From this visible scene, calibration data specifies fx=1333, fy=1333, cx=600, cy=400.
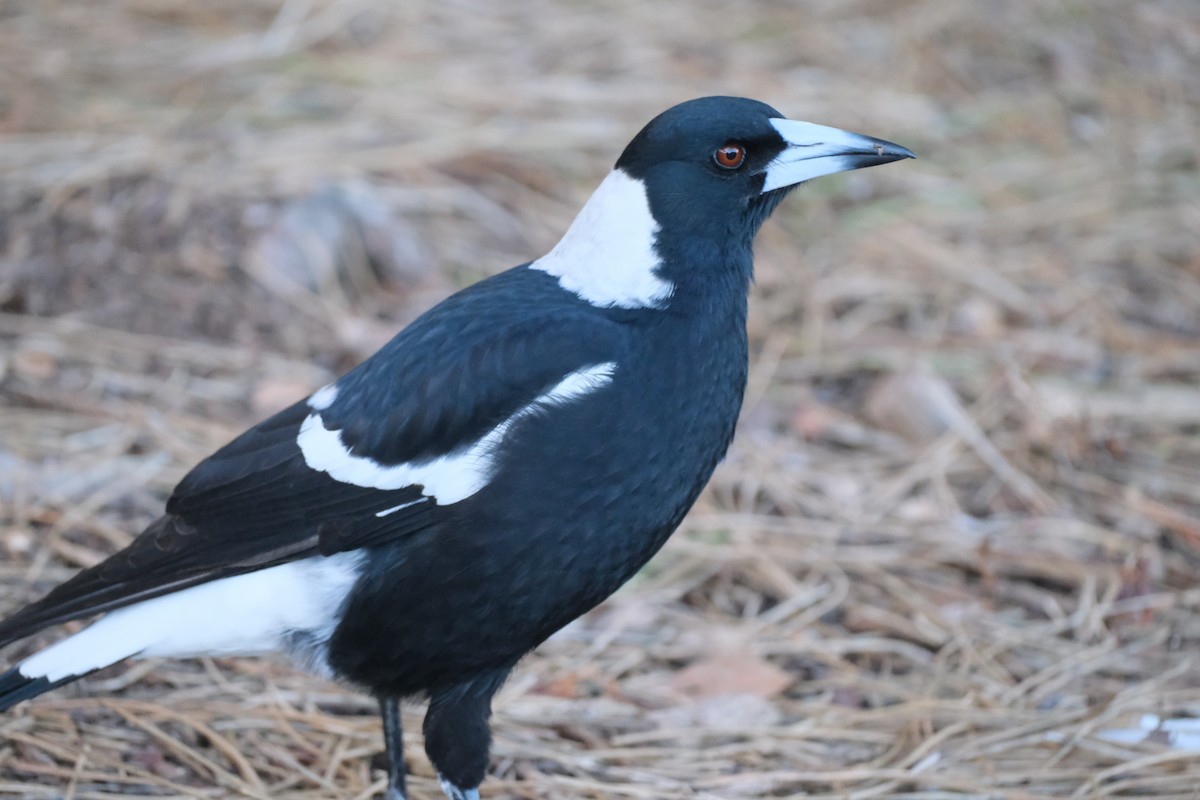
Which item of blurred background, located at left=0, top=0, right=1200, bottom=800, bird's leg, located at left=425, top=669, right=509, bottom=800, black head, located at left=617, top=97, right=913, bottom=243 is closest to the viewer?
bird's leg, located at left=425, top=669, right=509, bottom=800

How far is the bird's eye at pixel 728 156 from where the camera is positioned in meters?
2.08

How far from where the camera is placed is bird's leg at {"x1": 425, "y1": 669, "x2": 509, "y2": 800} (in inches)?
77.1

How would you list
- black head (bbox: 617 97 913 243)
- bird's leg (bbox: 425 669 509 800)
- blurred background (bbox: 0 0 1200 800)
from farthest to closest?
blurred background (bbox: 0 0 1200 800)
black head (bbox: 617 97 913 243)
bird's leg (bbox: 425 669 509 800)

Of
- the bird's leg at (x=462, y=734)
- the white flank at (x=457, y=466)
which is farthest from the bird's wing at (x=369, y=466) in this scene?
the bird's leg at (x=462, y=734)

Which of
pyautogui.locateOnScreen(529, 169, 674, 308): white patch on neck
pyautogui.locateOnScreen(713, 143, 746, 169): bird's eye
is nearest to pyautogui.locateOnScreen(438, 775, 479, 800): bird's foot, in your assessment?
pyautogui.locateOnScreen(529, 169, 674, 308): white patch on neck

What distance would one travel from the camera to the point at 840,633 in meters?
2.56

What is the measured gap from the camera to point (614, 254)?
2070 millimetres

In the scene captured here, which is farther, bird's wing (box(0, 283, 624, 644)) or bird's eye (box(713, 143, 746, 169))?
bird's eye (box(713, 143, 746, 169))

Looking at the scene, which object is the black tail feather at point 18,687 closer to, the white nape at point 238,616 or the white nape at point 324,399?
the white nape at point 238,616

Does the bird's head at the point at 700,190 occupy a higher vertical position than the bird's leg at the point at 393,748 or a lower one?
higher

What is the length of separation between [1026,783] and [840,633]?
55 cm

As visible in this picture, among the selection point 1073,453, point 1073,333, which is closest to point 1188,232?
point 1073,333

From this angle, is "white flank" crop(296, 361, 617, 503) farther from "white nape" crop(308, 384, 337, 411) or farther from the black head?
the black head

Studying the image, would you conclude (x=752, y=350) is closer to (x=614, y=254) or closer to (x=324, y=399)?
(x=614, y=254)
